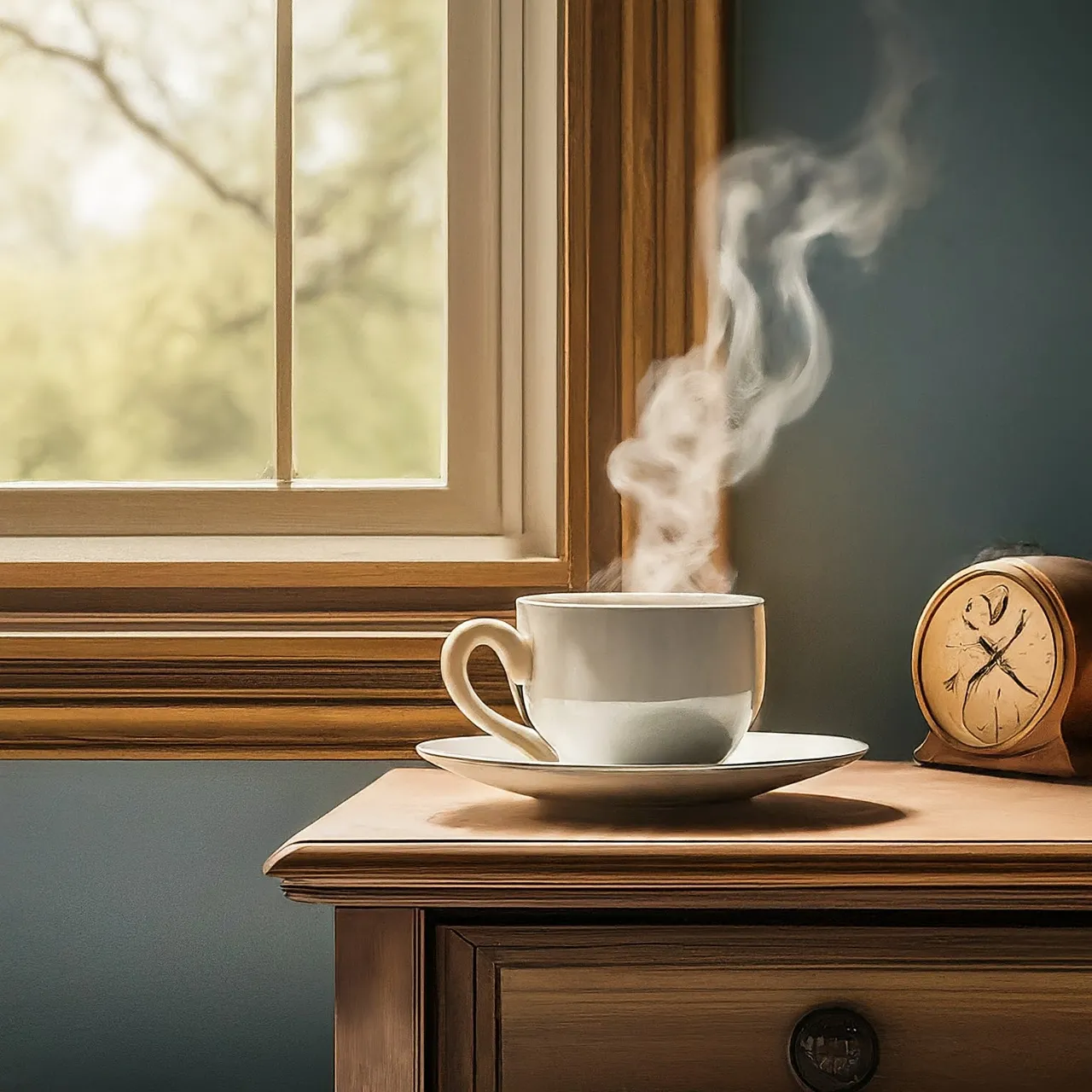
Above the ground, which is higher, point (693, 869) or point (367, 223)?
point (367, 223)

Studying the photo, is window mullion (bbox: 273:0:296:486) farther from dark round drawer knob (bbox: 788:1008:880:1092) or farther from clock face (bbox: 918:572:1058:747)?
dark round drawer knob (bbox: 788:1008:880:1092)

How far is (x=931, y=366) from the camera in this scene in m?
1.22

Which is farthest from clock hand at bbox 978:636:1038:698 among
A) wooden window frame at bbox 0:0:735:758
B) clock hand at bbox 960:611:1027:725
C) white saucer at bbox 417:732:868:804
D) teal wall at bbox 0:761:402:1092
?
teal wall at bbox 0:761:402:1092

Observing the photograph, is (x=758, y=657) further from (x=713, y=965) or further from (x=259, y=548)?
(x=259, y=548)

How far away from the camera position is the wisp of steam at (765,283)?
3.95 feet

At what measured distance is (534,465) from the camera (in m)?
1.26

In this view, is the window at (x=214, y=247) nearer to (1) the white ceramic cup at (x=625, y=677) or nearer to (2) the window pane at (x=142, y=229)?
(2) the window pane at (x=142, y=229)

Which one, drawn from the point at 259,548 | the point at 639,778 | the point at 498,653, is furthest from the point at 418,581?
the point at 639,778

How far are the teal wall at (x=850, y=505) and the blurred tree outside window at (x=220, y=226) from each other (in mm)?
366

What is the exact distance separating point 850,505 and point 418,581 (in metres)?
0.43

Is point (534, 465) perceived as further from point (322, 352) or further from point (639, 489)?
point (322, 352)

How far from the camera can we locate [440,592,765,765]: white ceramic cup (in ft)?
2.67

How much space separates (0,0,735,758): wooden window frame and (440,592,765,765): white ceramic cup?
353mm

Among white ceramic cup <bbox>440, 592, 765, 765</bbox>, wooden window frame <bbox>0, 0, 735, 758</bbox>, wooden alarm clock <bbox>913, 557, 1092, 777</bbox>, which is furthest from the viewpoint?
wooden window frame <bbox>0, 0, 735, 758</bbox>
